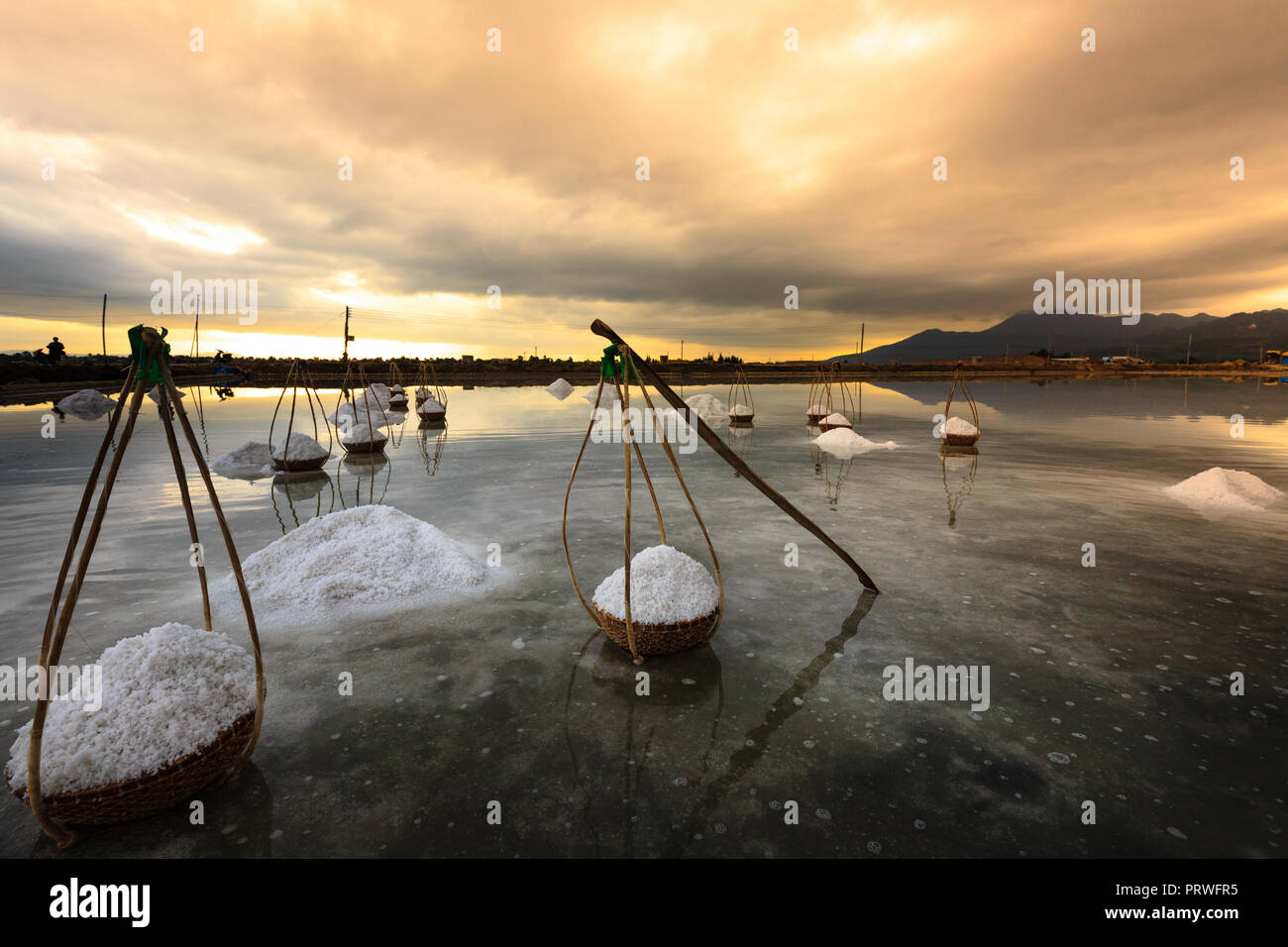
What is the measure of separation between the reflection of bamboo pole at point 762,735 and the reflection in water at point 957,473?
4.22 m

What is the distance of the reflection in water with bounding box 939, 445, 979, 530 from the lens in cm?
886

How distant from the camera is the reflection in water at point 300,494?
8.05 meters

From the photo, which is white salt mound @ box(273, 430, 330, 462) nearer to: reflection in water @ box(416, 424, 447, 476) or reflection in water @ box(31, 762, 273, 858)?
reflection in water @ box(416, 424, 447, 476)

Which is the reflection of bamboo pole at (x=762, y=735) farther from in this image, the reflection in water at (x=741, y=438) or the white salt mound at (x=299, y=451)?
the white salt mound at (x=299, y=451)

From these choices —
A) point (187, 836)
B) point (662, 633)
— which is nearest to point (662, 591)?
point (662, 633)

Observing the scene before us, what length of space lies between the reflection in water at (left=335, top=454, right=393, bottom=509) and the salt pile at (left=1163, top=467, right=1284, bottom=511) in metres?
13.3

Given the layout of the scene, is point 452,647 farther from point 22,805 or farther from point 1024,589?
point 1024,589

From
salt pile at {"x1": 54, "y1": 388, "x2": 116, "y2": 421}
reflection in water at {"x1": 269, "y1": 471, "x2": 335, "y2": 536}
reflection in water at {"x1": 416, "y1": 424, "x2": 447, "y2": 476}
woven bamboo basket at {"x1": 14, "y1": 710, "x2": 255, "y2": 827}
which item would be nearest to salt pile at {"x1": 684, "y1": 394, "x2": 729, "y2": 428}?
reflection in water at {"x1": 416, "y1": 424, "x2": 447, "y2": 476}
